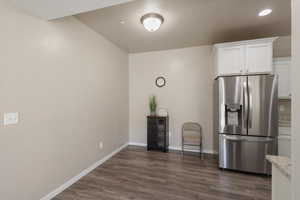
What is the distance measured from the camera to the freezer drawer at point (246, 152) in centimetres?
245

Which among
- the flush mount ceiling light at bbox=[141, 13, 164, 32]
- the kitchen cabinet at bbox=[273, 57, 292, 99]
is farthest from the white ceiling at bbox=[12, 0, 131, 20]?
the kitchen cabinet at bbox=[273, 57, 292, 99]

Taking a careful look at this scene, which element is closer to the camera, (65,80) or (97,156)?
(65,80)

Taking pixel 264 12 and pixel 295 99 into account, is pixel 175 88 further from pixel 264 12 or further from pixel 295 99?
pixel 295 99

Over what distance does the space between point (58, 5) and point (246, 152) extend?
345 centimetres

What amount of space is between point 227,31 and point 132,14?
1.82 m

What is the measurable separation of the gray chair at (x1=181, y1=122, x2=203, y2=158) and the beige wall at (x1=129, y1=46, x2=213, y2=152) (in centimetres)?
13

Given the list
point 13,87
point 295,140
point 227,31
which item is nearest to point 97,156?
point 13,87

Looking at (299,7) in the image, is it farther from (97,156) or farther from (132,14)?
(97,156)

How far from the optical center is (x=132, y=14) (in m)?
2.18

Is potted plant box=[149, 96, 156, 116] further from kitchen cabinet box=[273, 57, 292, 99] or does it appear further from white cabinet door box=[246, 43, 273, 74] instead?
kitchen cabinet box=[273, 57, 292, 99]

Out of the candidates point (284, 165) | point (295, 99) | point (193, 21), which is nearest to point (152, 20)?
point (193, 21)

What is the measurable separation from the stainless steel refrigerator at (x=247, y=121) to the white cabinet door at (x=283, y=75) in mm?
778

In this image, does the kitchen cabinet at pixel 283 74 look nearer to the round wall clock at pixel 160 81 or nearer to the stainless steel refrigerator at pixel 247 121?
the stainless steel refrigerator at pixel 247 121

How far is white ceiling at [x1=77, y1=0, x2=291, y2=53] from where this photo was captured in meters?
1.97
